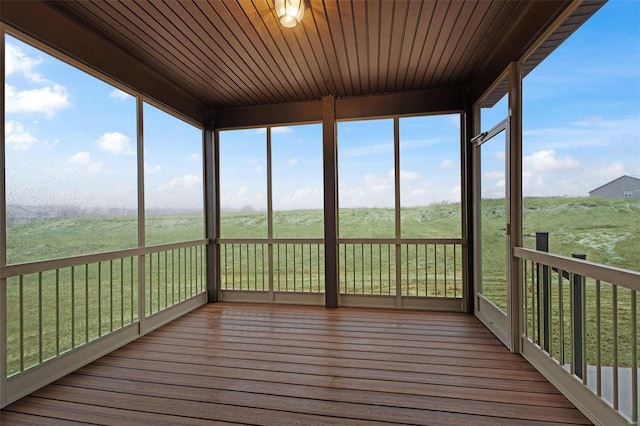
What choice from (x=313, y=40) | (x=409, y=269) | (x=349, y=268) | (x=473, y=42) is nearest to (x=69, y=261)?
(x=313, y=40)

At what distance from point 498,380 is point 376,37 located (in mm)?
2825

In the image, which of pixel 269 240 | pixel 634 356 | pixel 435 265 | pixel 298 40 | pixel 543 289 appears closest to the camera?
pixel 634 356

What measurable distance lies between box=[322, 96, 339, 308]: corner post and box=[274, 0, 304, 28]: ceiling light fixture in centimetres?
193

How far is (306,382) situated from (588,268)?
74.8 inches

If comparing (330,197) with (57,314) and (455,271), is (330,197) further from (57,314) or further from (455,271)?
(57,314)

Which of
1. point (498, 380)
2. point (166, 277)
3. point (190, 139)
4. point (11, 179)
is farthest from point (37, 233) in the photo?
point (498, 380)

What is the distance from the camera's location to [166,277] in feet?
12.6

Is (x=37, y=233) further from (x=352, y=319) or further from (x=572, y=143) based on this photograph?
(x=572, y=143)

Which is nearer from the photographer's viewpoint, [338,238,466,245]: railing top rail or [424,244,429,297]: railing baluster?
[338,238,466,245]: railing top rail

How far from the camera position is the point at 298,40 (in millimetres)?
2830

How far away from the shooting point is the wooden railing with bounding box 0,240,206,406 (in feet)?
7.24

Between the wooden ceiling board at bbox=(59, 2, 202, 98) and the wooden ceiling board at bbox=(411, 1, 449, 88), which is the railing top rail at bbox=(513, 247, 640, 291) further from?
the wooden ceiling board at bbox=(59, 2, 202, 98)

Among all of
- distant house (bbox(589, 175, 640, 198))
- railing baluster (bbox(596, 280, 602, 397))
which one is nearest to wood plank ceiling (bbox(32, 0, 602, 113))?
distant house (bbox(589, 175, 640, 198))

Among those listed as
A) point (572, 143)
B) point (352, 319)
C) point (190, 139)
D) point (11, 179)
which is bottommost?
point (352, 319)
